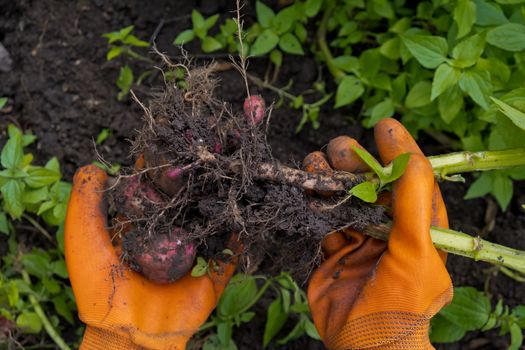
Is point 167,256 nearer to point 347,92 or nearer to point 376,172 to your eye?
point 376,172

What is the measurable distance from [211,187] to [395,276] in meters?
0.63

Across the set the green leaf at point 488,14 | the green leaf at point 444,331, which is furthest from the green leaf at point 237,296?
the green leaf at point 488,14

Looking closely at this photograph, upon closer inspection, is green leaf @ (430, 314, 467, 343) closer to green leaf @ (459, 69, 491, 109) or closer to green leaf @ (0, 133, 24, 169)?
green leaf @ (459, 69, 491, 109)

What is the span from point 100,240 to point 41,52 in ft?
3.70

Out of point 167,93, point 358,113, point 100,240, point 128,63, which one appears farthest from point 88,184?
point 358,113

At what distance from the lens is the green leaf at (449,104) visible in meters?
2.11

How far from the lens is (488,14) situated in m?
2.00

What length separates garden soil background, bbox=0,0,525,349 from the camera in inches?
98.2

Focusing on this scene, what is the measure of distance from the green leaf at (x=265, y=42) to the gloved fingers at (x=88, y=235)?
871mm

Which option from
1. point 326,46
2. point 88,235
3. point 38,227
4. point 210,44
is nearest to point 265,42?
point 210,44

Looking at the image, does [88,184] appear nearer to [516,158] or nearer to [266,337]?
Answer: [266,337]

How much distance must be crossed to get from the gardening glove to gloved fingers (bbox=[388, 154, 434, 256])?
0.59 metres

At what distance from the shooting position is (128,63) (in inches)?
104

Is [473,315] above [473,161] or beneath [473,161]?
beneath
